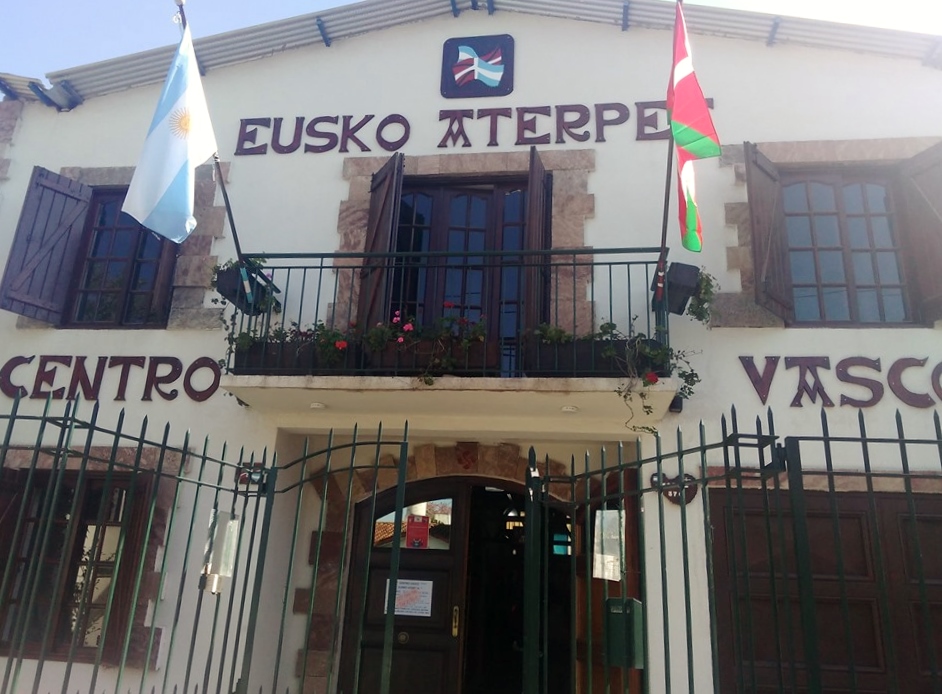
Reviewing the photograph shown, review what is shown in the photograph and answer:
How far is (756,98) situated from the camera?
6.79 m

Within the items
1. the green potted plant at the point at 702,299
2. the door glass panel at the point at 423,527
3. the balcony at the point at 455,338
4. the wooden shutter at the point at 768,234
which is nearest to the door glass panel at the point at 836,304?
the wooden shutter at the point at 768,234

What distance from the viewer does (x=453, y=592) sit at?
6.39 meters

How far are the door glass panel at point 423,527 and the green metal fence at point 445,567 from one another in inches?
0.8

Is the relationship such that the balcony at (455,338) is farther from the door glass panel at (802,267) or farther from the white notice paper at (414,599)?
the white notice paper at (414,599)

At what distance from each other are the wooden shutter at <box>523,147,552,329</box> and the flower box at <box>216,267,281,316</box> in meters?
2.16

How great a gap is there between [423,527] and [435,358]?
5.80 ft

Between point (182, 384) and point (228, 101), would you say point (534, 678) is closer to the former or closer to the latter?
point (182, 384)

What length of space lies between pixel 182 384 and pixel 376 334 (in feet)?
6.24

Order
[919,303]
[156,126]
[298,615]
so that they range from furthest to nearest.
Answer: [298,615]
[919,303]
[156,126]

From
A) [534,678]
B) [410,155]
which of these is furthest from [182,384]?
[534,678]

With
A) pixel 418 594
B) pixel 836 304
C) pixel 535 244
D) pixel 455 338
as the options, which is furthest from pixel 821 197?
pixel 418 594

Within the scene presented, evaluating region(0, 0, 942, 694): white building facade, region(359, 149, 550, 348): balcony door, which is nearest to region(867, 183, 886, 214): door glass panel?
region(0, 0, 942, 694): white building facade

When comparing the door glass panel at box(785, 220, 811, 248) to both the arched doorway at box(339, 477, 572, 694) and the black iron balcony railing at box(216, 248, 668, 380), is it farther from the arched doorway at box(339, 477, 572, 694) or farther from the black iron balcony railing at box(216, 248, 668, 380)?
the arched doorway at box(339, 477, 572, 694)

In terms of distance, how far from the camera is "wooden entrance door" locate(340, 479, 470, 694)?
624cm
